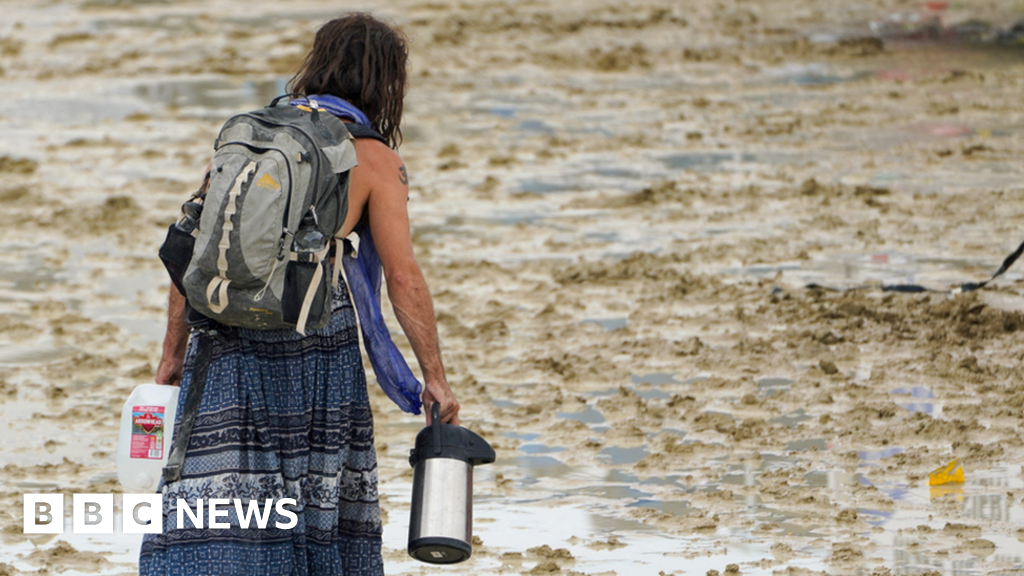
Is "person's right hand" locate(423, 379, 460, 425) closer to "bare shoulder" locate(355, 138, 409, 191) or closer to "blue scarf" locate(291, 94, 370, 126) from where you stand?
"bare shoulder" locate(355, 138, 409, 191)

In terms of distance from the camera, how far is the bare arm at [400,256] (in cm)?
335

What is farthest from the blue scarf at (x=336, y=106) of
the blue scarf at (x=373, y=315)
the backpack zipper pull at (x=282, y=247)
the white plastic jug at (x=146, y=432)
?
the white plastic jug at (x=146, y=432)

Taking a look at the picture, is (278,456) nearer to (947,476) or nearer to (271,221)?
(271,221)

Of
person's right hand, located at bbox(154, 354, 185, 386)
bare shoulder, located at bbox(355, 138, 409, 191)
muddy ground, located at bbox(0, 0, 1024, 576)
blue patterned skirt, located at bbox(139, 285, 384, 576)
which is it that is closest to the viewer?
blue patterned skirt, located at bbox(139, 285, 384, 576)

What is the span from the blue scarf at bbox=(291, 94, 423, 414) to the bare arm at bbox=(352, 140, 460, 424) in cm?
6

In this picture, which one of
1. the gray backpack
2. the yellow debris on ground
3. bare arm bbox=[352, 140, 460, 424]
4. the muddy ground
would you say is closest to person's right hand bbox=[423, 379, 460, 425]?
bare arm bbox=[352, 140, 460, 424]

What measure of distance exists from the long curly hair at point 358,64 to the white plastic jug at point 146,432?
2.70 ft

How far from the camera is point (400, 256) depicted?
3.38m

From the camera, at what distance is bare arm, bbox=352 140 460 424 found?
3.35m

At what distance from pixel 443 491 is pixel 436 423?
6.6 inches

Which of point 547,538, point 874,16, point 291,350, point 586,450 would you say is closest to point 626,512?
point 547,538

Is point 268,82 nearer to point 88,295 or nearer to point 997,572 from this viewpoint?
point 88,295

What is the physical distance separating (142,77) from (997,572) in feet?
40.8

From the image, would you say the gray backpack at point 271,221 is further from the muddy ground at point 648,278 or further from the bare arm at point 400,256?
the muddy ground at point 648,278
